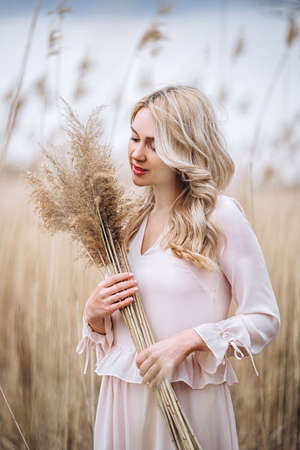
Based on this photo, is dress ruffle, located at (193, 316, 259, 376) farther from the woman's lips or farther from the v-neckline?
the woman's lips

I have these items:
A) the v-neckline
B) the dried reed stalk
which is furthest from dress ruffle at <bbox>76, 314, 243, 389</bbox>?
the dried reed stalk

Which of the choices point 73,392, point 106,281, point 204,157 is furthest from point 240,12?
point 73,392

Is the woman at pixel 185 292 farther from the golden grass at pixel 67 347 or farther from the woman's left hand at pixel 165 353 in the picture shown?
the golden grass at pixel 67 347

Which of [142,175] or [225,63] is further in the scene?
[225,63]

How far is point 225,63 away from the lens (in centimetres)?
157

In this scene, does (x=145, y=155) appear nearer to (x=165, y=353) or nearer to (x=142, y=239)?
(x=142, y=239)

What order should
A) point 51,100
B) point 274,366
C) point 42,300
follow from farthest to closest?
point 42,300, point 274,366, point 51,100

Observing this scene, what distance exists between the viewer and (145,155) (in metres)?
0.94

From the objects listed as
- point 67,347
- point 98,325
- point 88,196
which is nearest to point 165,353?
point 98,325

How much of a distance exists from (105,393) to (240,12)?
147 centimetres

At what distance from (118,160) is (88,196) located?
0.30 meters

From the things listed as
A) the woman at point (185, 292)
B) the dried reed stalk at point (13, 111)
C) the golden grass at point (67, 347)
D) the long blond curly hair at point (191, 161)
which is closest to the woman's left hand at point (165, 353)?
the woman at point (185, 292)

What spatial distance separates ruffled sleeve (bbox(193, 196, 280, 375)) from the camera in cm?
86

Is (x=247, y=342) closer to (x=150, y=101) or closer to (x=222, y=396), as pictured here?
(x=222, y=396)
